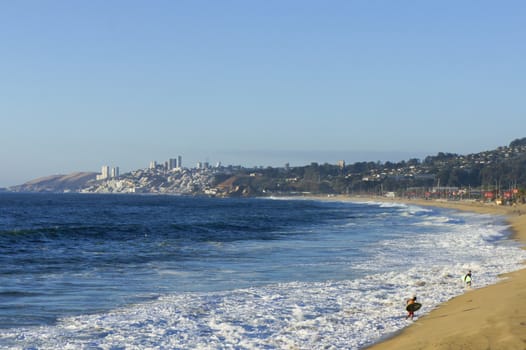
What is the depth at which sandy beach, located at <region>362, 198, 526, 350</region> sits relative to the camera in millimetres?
12469

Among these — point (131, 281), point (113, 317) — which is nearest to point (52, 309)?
point (113, 317)

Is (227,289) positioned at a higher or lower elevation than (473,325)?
lower

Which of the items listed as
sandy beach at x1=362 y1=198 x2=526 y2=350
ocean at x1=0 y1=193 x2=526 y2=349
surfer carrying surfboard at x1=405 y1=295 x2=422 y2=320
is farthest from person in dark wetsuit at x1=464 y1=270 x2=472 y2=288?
surfer carrying surfboard at x1=405 y1=295 x2=422 y2=320

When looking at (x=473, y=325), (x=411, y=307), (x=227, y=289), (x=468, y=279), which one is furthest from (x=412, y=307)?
(x=227, y=289)

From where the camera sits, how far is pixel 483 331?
1332cm

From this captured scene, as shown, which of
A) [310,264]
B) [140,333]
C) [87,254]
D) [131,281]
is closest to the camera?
[140,333]

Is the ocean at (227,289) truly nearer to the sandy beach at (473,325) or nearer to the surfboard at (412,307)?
the surfboard at (412,307)

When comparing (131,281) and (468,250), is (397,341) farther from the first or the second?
(468,250)

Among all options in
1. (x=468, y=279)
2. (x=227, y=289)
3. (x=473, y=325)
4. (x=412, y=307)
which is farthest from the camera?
(x=227, y=289)

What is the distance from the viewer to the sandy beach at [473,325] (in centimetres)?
1247

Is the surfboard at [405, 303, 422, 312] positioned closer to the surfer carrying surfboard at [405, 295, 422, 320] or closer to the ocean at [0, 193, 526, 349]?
the surfer carrying surfboard at [405, 295, 422, 320]

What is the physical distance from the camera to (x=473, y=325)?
1416 cm

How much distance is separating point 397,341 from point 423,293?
22.2 ft

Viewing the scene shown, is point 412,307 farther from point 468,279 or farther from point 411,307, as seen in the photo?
point 468,279
